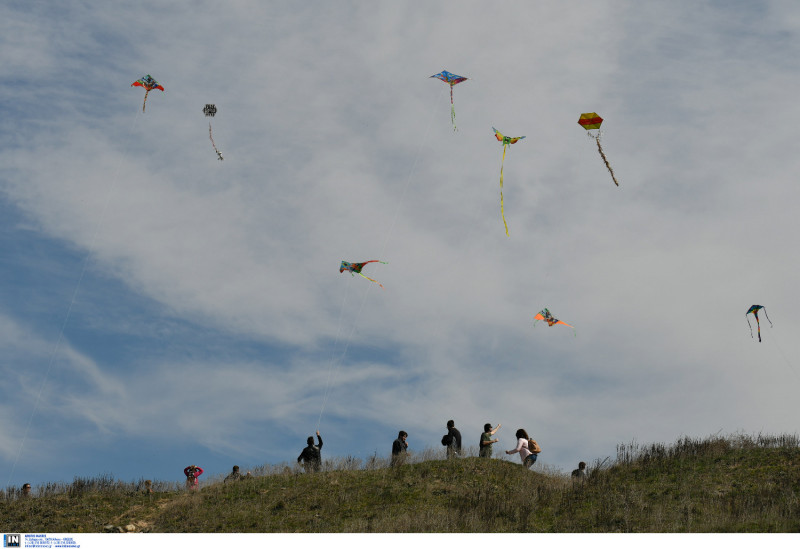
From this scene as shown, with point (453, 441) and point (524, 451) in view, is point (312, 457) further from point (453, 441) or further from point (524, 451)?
point (524, 451)

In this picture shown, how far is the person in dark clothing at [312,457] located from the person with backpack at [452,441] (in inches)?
129

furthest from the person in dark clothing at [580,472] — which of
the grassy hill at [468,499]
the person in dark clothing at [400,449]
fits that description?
the person in dark clothing at [400,449]

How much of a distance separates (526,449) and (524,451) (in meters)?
0.07

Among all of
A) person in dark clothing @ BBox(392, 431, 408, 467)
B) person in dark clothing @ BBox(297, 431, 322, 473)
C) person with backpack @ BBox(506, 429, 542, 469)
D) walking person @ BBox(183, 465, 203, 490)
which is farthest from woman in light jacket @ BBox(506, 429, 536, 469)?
walking person @ BBox(183, 465, 203, 490)

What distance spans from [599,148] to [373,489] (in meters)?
12.4

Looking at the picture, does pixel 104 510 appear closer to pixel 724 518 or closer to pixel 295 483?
pixel 295 483

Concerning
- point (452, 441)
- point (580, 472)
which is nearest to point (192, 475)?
point (452, 441)

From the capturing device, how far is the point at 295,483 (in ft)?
74.1

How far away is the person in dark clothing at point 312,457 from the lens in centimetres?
2375

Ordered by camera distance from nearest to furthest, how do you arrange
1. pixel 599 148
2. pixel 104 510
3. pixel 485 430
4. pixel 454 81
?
pixel 104 510 → pixel 485 430 → pixel 599 148 → pixel 454 81

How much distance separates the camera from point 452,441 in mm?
23594

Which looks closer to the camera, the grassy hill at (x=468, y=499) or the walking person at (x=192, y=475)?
the grassy hill at (x=468, y=499)

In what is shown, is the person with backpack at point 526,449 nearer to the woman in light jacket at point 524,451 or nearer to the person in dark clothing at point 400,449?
the woman in light jacket at point 524,451

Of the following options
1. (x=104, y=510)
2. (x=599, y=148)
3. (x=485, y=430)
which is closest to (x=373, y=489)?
(x=485, y=430)
